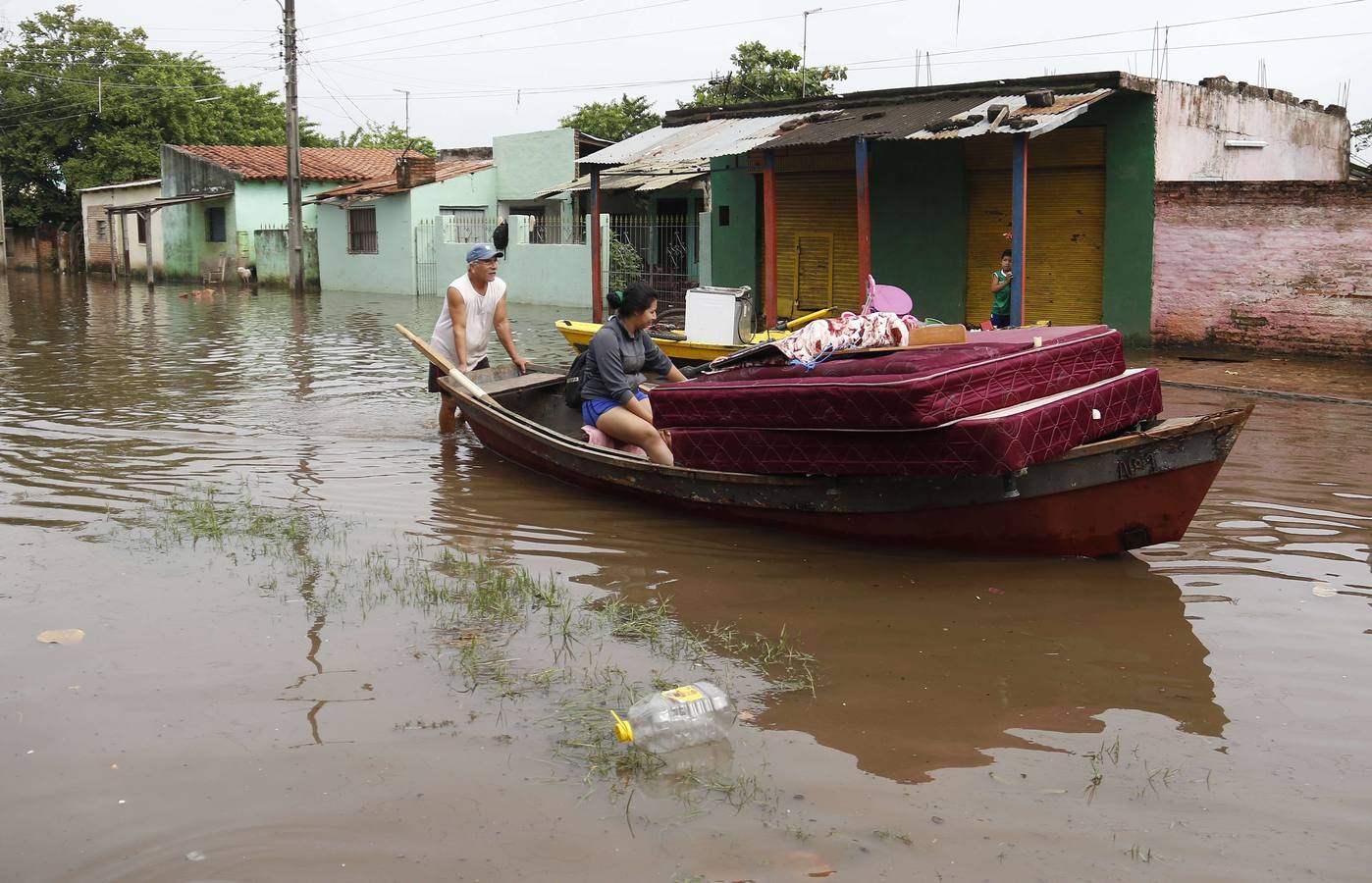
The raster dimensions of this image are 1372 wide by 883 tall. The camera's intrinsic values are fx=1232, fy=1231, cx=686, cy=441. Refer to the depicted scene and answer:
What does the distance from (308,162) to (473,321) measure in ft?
94.7

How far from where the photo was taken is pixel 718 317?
1266cm

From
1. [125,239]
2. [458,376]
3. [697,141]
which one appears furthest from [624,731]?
[125,239]

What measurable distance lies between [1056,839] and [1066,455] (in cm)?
262

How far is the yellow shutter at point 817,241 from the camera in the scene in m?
18.2

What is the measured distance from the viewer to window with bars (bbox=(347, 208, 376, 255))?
3173 cm

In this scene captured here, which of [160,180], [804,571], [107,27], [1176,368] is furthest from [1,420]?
[107,27]

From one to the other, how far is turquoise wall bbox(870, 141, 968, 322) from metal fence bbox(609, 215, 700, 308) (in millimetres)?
5105

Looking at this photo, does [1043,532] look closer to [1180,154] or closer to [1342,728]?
[1342,728]

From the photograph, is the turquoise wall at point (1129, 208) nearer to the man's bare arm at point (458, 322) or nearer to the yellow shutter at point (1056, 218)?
the yellow shutter at point (1056, 218)

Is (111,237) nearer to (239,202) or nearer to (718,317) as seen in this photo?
(239,202)

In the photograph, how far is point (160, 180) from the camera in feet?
128

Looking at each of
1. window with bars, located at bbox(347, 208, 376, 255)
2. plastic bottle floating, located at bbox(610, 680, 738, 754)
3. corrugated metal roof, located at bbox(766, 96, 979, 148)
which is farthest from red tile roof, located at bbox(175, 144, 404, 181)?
plastic bottle floating, located at bbox(610, 680, 738, 754)

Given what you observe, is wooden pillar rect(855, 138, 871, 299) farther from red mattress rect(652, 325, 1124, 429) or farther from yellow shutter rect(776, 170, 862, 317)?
red mattress rect(652, 325, 1124, 429)

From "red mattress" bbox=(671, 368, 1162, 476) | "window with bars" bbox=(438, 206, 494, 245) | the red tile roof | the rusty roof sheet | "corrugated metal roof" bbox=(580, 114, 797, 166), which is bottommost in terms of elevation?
"red mattress" bbox=(671, 368, 1162, 476)
